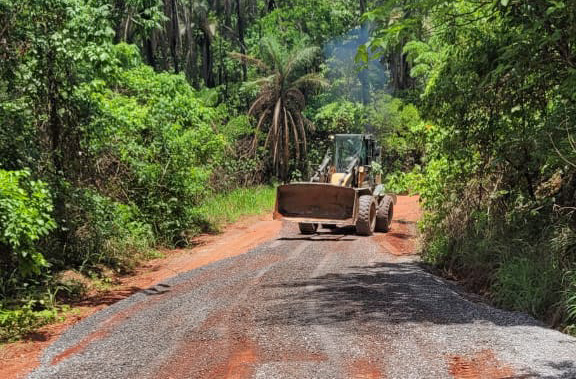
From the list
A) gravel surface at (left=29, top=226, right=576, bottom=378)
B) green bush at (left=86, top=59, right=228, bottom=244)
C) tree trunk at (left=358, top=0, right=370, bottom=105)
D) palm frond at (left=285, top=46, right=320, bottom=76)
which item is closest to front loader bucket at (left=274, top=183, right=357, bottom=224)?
green bush at (left=86, top=59, right=228, bottom=244)

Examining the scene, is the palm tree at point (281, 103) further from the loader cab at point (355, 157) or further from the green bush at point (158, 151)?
the green bush at point (158, 151)

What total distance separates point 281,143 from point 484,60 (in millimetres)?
23209

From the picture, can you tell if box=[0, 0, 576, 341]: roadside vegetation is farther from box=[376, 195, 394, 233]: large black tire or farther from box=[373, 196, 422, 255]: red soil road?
box=[376, 195, 394, 233]: large black tire

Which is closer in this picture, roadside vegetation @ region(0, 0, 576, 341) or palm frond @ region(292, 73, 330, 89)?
roadside vegetation @ region(0, 0, 576, 341)

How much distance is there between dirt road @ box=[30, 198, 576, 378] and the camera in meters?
6.32

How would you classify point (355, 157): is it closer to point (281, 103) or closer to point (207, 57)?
point (281, 103)

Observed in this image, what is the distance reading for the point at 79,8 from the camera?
10.9m

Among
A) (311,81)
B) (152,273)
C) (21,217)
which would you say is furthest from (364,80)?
(21,217)

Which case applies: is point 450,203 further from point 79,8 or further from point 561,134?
point 79,8

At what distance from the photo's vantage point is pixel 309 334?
24.3ft

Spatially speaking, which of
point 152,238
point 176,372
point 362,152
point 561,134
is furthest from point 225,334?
point 362,152

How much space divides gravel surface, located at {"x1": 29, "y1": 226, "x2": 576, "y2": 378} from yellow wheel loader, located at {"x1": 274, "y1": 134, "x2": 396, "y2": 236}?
6070 millimetres

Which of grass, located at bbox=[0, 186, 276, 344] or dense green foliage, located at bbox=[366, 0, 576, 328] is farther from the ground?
dense green foliage, located at bbox=[366, 0, 576, 328]

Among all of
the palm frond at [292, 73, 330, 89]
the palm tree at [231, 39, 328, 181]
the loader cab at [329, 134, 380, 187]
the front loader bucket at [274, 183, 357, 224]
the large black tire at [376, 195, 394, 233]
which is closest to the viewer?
the front loader bucket at [274, 183, 357, 224]
